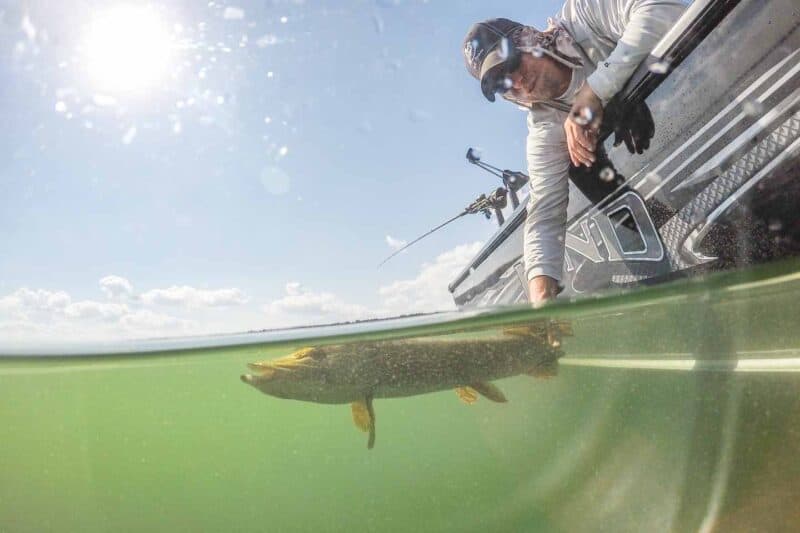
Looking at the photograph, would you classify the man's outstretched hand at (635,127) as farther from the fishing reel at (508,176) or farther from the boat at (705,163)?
the fishing reel at (508,176)

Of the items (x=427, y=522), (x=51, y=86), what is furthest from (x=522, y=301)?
(x=51, y=86)

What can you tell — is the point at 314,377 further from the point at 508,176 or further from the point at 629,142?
the point at 629,142

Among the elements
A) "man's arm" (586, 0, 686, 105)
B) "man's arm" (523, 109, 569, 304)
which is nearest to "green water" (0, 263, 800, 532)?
"man's arm" (523, 109, 569, 304)

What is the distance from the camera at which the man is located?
2.22 m

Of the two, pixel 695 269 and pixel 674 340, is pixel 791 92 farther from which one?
pixel 674 340

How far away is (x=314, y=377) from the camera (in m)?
2.20

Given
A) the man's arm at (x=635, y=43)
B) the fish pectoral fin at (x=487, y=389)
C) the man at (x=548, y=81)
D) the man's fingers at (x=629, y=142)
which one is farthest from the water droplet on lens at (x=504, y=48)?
the fish pectoral fin at (x=487, y=389)

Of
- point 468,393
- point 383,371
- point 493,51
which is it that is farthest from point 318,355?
point 493,51

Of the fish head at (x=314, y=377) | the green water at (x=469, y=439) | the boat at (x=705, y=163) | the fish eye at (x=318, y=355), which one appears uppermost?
the boat at (x=705, y=163)

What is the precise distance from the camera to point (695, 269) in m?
2.02

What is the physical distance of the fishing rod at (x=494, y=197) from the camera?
2.55 meters

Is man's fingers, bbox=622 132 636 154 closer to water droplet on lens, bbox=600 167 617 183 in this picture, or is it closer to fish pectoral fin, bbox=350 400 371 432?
water droplet on lens, bbox=600 167 617 183

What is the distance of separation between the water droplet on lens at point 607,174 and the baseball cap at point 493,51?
675 millimetres

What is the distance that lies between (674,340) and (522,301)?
127 centimetres
